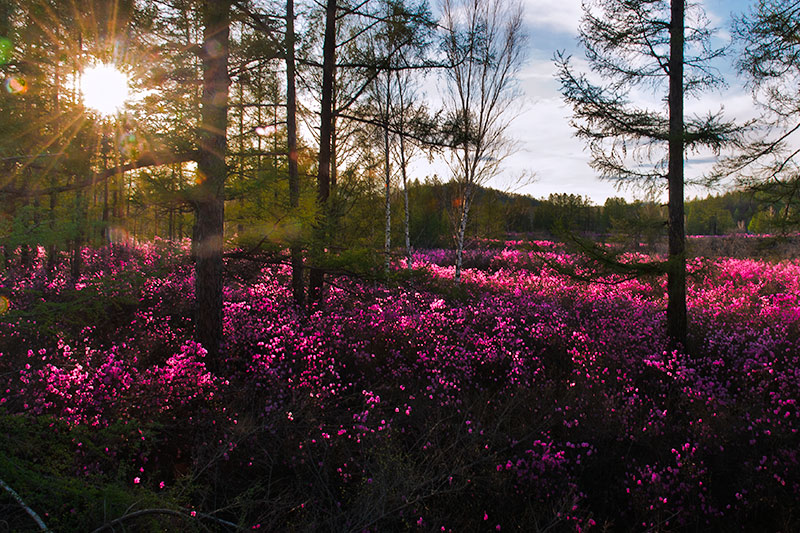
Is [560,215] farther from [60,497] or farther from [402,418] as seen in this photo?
[60,497]

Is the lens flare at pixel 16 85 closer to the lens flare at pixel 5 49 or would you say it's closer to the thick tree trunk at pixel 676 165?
the lens flare at pixel 5 49

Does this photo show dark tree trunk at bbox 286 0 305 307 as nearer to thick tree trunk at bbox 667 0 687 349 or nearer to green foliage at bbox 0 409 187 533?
green foliage at bbox 0 409 187 533

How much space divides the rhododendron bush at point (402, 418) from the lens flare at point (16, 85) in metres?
4.37

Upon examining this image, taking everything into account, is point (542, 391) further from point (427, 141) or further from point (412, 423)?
point (427, 141)

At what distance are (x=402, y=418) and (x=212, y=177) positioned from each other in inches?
148

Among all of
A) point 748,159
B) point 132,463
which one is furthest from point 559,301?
point 132,463

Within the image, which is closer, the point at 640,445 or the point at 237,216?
the point at 640,445

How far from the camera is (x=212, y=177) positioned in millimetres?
4699

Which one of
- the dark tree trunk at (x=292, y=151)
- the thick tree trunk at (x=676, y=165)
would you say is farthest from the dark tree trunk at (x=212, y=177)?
the thick tree trunk at (x=676, y=165)

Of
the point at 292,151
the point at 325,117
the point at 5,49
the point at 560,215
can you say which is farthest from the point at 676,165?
the point at 5,49

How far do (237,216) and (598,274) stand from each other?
20.9 ft

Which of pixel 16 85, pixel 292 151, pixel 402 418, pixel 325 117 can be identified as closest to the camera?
pixel 402 418

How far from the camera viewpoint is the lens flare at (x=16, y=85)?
6758mm

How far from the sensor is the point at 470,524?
3.14 meters
